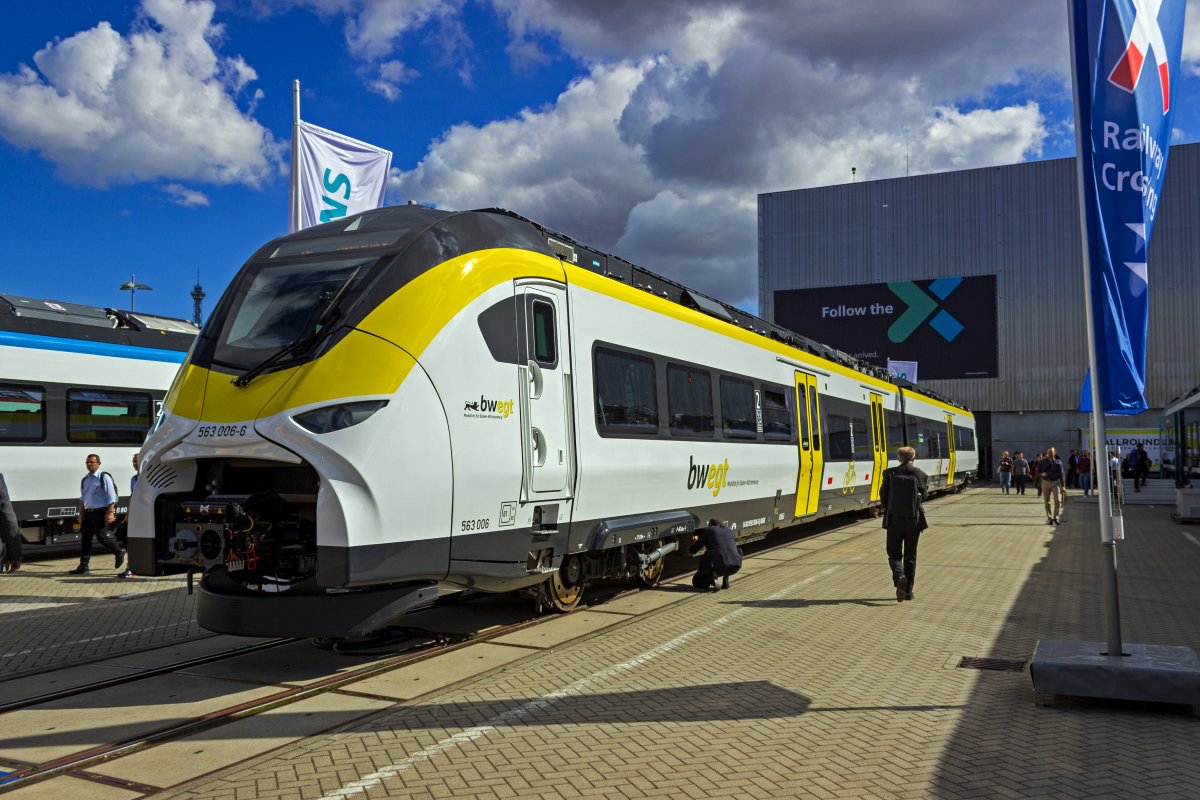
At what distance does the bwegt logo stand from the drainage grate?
398 cm

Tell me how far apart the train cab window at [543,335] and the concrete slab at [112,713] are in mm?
3240

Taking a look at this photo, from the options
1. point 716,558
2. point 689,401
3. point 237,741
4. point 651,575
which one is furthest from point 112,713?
point 689,401

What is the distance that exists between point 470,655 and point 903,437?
18.0 metres

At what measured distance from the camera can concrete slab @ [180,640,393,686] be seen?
6656 millimetres

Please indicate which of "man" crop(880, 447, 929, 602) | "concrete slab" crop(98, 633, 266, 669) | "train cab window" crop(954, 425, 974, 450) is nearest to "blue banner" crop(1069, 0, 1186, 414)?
"man" crop(880, 447, 929, 602)

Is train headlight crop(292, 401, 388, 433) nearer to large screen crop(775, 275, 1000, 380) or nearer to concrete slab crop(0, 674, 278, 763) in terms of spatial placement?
concrete slab crop(0, 674, 278, 763)

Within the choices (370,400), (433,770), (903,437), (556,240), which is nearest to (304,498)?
(370,400)

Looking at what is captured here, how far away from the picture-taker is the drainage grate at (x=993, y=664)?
6793 mm

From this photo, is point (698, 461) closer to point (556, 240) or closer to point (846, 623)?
point (846, 623)

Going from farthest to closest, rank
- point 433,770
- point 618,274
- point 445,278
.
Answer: point 618,274 < point 445,278 < point 433,770

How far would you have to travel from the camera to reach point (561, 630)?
8.25 meters

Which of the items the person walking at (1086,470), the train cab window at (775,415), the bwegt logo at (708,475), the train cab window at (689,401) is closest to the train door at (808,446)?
the train cab window at (775,415)

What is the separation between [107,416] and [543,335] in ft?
32.2

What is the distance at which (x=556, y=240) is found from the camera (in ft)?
28.3
